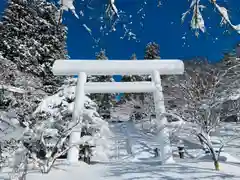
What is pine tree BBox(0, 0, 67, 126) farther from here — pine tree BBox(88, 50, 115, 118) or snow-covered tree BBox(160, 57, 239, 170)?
pine tree BBox(88, 50, 115, 118)

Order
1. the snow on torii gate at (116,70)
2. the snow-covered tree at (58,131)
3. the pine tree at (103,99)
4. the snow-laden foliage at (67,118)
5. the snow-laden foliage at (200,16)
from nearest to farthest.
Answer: the snow-laden foliage at (200,16)
the snow-covered tree at (58,131)
the snow-laden foliage at (67,118)
the snow on torii gate at (116,70)
the pine tree at (103,99)

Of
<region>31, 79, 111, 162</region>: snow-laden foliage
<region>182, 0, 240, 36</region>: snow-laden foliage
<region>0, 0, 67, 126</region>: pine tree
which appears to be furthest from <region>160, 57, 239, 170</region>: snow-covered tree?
<region>0, 0, 67, 126</region>: pine tree

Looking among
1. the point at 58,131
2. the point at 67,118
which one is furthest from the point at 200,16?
the point at 67,118

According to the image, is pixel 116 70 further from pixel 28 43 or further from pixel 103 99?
pixel 103 99

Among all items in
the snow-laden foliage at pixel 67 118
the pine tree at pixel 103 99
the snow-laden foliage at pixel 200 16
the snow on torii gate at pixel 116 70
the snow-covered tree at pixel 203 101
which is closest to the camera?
the snow-laden foliage at pixel 200 16

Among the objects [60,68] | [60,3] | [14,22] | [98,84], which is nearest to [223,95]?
[98,84]

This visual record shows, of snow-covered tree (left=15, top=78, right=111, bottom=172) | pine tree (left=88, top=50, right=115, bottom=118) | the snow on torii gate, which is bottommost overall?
snow-covered tree (left=15, top=78, right=111, bottom=172)

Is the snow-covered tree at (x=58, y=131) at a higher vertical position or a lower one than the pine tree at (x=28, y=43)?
lower

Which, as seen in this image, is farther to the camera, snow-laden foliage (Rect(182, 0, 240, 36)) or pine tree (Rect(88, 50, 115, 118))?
pine tree (Rect(88, 50, 115, 118))

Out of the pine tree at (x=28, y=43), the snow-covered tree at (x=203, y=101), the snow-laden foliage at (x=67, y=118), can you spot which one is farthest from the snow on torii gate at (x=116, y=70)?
the pine tree at (x=28, y=43)

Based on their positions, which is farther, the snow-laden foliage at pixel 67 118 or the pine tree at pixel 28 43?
the pine tree at pixel 28 43

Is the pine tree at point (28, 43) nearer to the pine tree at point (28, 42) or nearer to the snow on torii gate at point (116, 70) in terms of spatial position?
the pine tree at point (28, 42)

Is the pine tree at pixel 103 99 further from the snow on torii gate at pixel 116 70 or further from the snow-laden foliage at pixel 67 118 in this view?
the snow on torii gate at pixel 116 70

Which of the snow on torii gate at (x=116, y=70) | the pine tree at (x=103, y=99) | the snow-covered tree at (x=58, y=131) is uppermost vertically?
the pine tree at (x=103, y=99)
